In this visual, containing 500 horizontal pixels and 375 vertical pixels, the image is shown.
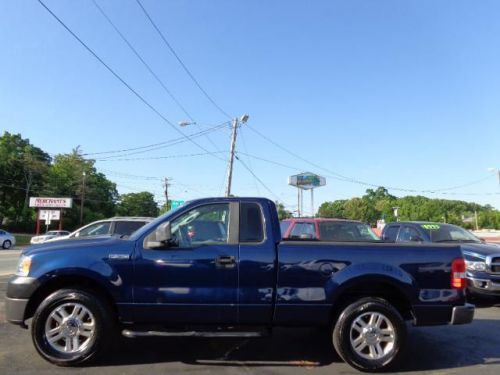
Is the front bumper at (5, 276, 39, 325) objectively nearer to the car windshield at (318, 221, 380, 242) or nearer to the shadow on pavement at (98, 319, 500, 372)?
the shadow on pavement at (98, 319, 500, 372)

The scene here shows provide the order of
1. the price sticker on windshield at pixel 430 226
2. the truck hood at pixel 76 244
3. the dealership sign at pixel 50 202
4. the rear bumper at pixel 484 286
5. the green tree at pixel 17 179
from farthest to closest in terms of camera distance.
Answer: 1. the green tree at pixel 17 179
2. the dealership sign at pixel 50 202
3. the price sticker on windshield at pixel 430 226
4. the rear bumper at pixel 484 286
5. the truck hood at pixel 76 244

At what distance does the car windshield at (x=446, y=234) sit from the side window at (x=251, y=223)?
23.2 feet

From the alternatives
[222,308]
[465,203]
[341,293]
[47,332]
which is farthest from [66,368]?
[465,203]

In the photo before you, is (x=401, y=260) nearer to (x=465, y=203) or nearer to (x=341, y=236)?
(x=341, y=236)

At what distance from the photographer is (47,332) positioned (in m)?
5.43

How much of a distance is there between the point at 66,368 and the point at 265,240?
2.61 meters

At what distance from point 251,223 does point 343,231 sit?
5990mm

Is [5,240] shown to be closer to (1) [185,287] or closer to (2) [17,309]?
(2) [17,309]

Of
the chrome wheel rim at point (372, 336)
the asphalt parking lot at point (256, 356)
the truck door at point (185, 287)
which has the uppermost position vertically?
the truck door at point (185, 287)

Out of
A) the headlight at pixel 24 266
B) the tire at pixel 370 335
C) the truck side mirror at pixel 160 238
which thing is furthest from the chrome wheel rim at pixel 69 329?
the tire at pixel 370 335

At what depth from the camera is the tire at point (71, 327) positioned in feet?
17.7

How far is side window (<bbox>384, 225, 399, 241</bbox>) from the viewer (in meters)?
12.6

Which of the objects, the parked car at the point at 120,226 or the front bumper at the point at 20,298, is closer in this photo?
the front bumper at the point at 20,298

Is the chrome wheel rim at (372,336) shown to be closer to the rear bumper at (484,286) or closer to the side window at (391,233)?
the rear bumper at (484,286)
